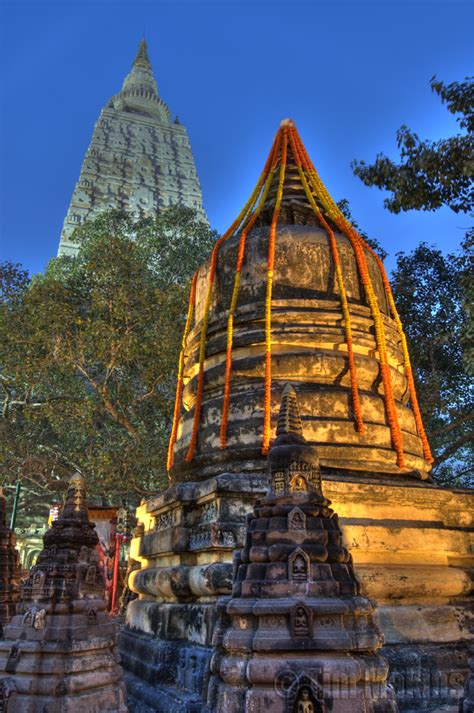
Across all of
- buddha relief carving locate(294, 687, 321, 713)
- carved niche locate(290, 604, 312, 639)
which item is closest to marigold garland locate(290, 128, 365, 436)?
carved niche locate(290, 604, 312, 639)

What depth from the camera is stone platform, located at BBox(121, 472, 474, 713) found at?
5.11 meters

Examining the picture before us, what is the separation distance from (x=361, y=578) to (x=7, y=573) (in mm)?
6151

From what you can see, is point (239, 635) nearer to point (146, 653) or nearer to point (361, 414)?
point (146, 653)

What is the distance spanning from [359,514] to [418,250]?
13.3 m

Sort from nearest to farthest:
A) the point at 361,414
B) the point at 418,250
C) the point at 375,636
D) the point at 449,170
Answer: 1. the point at 375,636
2. the point at 361,414
3. the point at 449,170
4. the point at 418,250

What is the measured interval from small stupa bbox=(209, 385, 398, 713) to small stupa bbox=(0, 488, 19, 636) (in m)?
5.66

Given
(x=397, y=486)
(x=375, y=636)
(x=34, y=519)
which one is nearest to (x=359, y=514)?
(x=397, y=486)

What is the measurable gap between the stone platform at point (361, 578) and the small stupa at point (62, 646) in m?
0.58

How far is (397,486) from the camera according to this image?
6.11m

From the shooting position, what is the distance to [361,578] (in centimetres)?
516

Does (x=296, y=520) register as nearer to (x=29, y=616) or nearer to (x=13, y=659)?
(x=29, y=616)

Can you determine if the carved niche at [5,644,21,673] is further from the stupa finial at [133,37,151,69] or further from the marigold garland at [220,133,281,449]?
the stupa finial at [133,37,151,69]

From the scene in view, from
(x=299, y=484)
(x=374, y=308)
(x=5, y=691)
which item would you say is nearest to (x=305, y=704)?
(x=299, y=484)

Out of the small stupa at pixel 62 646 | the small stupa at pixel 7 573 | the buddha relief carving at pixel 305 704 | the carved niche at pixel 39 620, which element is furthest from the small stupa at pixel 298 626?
the small stupa at pixel 7 573
